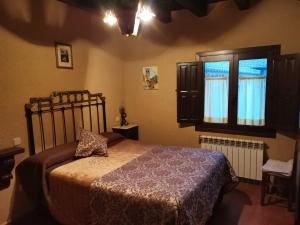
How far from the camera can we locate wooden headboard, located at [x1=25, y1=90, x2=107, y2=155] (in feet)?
9.21

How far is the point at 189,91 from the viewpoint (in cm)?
388

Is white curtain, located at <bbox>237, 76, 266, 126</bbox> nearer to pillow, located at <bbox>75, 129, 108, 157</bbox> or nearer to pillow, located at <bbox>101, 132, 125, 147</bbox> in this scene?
pillow, located at <bbox>101, 132, 125, 147</bbox>

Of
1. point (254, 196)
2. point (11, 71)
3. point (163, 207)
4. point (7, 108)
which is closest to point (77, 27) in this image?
point (11, 71)

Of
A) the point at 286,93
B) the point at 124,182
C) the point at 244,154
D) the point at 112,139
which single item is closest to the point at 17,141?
the point at 112,139

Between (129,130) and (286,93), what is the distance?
257 cm

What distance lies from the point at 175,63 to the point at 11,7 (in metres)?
2.52

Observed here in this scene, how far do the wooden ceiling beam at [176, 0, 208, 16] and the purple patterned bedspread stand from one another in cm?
209

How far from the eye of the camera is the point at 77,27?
135 inches

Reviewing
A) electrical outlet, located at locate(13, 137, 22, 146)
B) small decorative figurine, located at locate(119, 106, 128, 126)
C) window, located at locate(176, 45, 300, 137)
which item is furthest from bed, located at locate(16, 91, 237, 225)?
small decorative figurine, located at locate(119, 106, 128, 126)

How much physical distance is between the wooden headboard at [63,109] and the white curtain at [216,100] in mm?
1789

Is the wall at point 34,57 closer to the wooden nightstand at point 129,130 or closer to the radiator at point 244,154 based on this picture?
the wooden nightstand at point 129,130

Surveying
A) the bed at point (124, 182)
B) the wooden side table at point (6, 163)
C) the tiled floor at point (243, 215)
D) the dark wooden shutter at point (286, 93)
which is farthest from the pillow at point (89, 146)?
the dark wooden shutter at point (286, 93)

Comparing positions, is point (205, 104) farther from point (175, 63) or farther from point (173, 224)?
point (173, 224)

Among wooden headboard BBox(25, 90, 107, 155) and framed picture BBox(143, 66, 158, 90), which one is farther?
framed picture BBox(143, 66, 158, 90)
